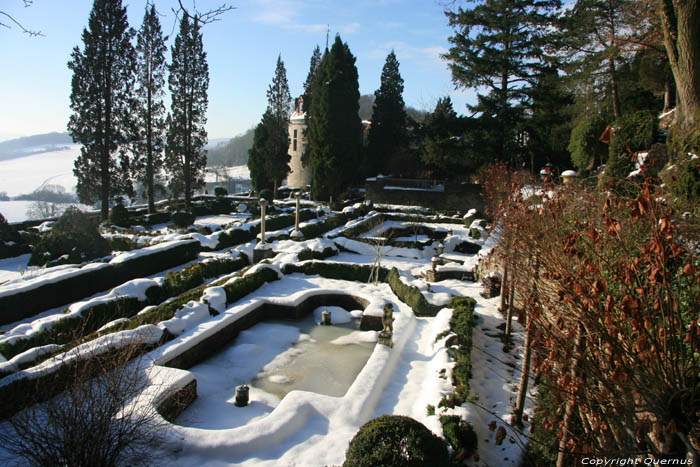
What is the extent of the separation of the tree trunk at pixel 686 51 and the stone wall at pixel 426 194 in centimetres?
1834

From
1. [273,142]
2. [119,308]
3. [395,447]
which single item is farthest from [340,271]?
[273,142]

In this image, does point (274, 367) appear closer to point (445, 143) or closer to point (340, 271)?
point (340, 271)

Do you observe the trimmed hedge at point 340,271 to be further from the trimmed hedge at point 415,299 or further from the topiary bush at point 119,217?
the topiary bush at point 119,217

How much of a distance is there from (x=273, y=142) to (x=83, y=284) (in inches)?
982

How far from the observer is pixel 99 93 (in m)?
23.1

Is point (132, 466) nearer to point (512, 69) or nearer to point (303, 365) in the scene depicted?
point (303, 365)

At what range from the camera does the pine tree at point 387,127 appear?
1437 inches

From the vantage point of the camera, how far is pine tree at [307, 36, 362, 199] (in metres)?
30.1

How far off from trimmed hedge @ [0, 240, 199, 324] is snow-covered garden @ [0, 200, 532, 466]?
4 cm

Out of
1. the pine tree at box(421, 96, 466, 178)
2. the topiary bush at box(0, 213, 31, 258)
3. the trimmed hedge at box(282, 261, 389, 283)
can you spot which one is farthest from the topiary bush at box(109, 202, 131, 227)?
the pine tree at box(421, 96, 466, 178)

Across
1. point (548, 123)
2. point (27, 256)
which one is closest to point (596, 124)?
point (548, 123)

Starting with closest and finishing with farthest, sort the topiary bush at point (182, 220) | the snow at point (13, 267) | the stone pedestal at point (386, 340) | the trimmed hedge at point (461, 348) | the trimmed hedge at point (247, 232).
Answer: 1. the trimmed hedge at point (461, 348)
2. the stone pedestal at point (386, 340)
3. the snow at point (13, 267)
4. the trimmed hedge at point (247, 232)
5. the topiary bush at point (182, 220)

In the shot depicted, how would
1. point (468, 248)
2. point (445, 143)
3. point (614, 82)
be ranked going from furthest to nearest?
point (445, 143)
point (614, 82)
point (468, 248)

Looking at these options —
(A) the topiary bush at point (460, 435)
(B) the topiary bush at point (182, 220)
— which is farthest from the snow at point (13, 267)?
(A) the topiary bush at point (460, 435)
